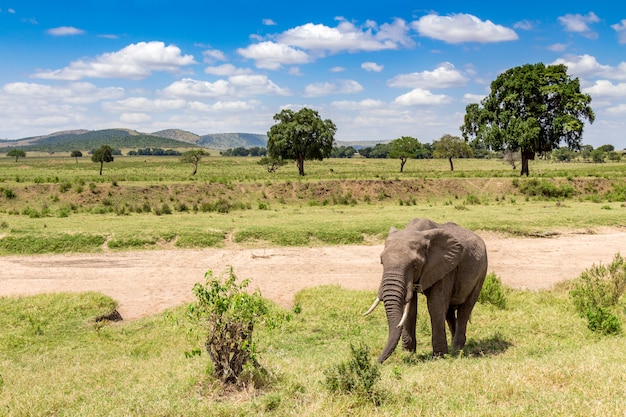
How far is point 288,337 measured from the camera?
12.3 m

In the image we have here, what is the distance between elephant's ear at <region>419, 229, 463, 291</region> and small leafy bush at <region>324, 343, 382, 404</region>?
247 cm

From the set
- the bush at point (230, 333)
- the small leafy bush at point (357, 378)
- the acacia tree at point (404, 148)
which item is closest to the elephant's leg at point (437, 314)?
the small leafy bush at point (357, 378)

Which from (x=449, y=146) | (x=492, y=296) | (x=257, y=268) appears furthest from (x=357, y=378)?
(x=449, y=146)

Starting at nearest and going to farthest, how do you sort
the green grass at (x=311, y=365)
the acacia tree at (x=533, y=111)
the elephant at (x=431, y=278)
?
the green grass at (x=311, y=365) → the elephant at (x=431, y=278) → the acacia tree at (x=533, y=111)

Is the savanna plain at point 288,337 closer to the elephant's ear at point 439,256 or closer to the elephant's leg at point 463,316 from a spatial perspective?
the elephant's leg at point 463,316

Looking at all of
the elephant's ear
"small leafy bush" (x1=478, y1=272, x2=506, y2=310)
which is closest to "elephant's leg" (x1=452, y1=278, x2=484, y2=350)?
the elephant's ear

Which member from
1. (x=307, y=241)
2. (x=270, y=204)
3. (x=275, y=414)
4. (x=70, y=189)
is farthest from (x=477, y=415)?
(x=70, y=189)

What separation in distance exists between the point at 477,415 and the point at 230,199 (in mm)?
38218

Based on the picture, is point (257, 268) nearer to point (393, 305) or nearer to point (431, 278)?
point (431, 278)

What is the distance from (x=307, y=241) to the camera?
83.2ft

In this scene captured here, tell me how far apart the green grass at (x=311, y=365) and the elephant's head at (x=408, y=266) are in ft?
2.64

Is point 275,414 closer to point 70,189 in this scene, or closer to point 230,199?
point 230,199

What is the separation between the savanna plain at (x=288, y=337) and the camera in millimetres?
6777

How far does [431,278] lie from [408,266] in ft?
3.02
